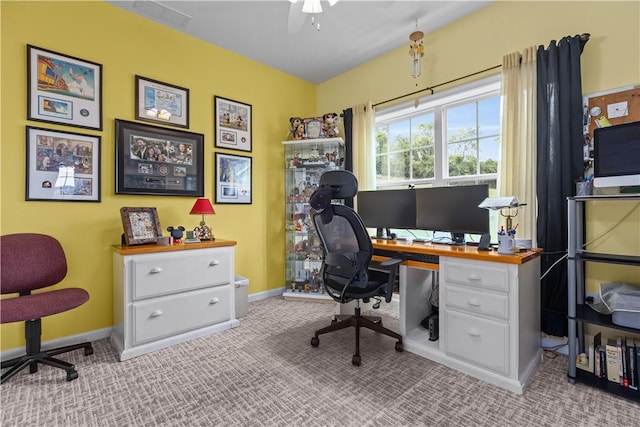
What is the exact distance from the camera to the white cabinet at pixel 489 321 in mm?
1886

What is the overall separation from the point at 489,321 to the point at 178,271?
2.44 meters

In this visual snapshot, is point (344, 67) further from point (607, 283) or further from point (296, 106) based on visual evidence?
point (607, 283)

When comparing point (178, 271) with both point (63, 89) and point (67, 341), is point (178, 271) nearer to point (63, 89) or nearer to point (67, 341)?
point (67, 341)

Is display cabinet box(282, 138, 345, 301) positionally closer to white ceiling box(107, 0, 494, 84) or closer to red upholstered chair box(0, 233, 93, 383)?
white ceiling box(107, 0, 494, 84)

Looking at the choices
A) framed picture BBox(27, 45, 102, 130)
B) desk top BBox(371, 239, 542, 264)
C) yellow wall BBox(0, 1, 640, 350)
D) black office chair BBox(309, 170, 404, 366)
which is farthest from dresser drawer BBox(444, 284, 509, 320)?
framed picture BBox(27, 45, 102, 130)

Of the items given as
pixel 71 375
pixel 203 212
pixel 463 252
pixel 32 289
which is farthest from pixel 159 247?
pixel 463 252

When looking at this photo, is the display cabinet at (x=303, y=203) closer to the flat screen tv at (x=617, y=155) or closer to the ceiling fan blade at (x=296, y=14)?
the ceiling fan blade at (x=296, y=14)

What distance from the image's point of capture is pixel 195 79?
10.7 feet

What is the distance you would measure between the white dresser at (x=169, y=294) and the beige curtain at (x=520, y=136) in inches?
101

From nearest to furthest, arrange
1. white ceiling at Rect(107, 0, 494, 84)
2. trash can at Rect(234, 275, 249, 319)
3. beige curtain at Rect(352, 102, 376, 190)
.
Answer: white ceiling at Rect(107, 0, 494, 84)
trash can at Rect(234, 275, 249, 319)
beige curtain at Rect(352, 102, 376, 190)

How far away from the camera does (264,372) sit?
6.88 ft

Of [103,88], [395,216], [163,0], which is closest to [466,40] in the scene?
[395,216]

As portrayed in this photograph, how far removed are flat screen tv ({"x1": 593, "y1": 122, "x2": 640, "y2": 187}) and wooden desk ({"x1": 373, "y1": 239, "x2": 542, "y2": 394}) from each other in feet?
2.06

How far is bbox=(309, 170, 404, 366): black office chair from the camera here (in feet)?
7.28
